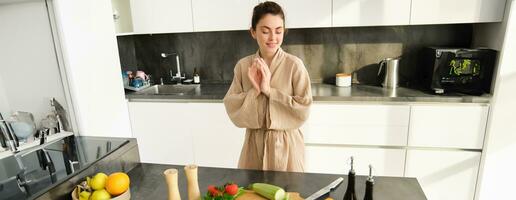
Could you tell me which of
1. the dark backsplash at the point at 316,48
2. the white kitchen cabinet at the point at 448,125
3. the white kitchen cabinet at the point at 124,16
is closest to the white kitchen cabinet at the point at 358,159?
the white kitchen cabinet at the point at 448,125

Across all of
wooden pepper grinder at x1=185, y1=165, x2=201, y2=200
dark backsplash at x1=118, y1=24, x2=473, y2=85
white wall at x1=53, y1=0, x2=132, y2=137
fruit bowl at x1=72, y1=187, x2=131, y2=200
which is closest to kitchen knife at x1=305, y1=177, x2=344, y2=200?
wooden pepper grinder at x1=185, y1=165, x2=201, y2=200

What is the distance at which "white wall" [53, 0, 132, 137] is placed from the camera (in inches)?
65.1

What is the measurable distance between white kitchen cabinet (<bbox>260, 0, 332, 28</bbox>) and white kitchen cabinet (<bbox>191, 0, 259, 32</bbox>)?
0.26 meters

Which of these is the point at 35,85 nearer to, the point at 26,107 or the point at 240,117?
the point at 26,107

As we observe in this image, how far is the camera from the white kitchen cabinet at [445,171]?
82.8 inches

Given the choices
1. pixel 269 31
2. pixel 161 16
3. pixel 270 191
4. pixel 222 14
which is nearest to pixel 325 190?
pixel 270 191

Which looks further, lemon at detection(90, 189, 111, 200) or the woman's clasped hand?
the woman's clasped hand

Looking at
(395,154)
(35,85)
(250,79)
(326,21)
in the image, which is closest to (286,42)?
(326,21)

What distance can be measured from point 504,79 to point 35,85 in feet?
9.00

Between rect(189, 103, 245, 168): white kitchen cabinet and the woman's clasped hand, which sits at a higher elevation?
the woman's clasped hand

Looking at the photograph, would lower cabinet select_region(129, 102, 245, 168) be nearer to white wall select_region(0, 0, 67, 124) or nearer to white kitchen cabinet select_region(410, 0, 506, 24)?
white wall select_region(0, 0, 67, 124)

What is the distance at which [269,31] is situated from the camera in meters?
Result: 1.30

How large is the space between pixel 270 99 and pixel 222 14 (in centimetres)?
124

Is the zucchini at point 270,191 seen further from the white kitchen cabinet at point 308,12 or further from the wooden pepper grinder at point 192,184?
the white kitchen cabinet at point 308,12
